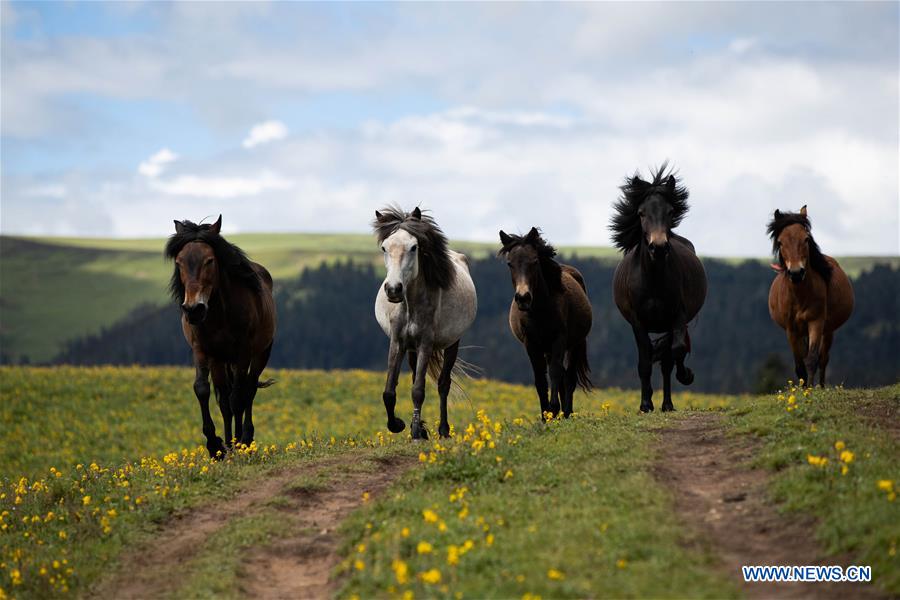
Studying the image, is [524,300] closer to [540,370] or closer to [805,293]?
[540,370]

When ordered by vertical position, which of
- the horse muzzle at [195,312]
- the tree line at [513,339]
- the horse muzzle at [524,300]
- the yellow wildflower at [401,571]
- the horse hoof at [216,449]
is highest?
the horse muzzle at [524,300]

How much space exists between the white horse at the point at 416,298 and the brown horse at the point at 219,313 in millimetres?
2222

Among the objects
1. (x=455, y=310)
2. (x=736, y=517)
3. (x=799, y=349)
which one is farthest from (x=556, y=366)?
(x=736, y=517)

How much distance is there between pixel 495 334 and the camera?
511 ft

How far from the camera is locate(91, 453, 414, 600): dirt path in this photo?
412 inches

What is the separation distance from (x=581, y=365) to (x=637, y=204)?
3481 mm

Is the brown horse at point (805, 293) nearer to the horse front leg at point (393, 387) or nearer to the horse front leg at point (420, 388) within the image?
the horse front leg at point (420, 388)

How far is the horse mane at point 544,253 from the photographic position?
55.0ft

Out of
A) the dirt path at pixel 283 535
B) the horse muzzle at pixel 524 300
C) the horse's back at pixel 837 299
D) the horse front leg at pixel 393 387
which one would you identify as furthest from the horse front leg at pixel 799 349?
the dirt path at pixel 283 535

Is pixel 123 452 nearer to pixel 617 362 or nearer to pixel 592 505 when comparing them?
pixel 592 505

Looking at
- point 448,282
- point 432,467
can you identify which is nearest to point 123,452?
point 448,282

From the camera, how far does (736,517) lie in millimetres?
10250

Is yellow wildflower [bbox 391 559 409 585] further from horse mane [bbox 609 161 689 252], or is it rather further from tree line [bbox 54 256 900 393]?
tree line [bbox 54 256 900 393]

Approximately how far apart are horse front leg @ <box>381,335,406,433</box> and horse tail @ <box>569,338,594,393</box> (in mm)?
4224
